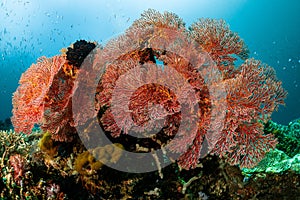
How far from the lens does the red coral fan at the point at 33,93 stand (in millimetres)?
3654

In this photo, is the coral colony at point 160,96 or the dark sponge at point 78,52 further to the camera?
the dark sponge at point 78,52

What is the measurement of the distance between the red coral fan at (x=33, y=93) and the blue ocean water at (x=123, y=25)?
6342 centimetres

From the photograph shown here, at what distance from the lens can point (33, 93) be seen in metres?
3.89

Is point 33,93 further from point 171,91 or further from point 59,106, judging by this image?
point 171,91

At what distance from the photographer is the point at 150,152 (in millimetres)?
3727

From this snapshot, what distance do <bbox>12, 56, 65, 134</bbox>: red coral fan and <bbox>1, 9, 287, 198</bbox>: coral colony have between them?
2cm

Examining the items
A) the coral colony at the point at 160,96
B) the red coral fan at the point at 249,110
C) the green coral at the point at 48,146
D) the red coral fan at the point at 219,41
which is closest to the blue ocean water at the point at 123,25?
the coral colony at the point at 160,96

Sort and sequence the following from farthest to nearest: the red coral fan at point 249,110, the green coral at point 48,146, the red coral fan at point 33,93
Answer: the green coral at point 48,146 < the red coral fan at point 33,93 < the red coral fan at point 249,110

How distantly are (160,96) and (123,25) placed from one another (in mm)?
80874

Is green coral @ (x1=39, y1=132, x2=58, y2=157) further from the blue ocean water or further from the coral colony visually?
the blue ocean water

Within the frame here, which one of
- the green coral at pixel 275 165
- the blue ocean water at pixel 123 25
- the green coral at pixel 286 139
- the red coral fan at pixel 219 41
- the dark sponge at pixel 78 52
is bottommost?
the green coral at pixel 275 165

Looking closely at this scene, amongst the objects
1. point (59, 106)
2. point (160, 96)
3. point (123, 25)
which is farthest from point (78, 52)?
point (123, 25)

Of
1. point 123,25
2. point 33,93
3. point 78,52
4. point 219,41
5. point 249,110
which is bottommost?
point 249,110

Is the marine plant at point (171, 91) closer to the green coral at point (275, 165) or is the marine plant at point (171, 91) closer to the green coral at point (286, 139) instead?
the green coral at point (275, 165)
